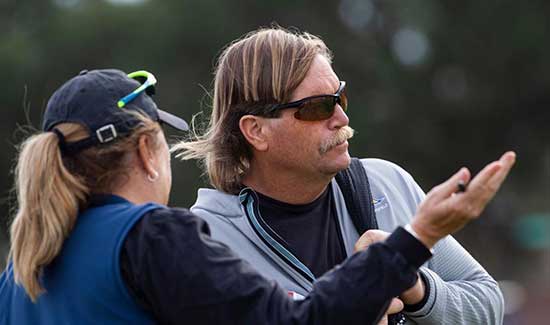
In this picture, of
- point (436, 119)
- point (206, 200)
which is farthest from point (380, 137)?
point (206, 200)

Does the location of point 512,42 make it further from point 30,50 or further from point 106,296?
point 106,296

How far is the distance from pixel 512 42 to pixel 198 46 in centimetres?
748

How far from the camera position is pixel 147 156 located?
9.34 ft

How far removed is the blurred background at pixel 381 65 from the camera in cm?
2327

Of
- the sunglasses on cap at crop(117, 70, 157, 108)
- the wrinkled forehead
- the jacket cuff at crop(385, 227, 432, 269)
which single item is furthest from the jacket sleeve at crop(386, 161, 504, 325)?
the sunglasses on cap at crop(117, 70, 157, 108)

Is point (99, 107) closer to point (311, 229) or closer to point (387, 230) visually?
point (311, 229)

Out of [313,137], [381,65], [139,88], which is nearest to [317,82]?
[313,137]

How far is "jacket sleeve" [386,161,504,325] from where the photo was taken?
3.33m

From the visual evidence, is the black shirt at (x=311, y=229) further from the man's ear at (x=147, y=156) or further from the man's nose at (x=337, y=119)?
the man's ear at (x=147, y=156)

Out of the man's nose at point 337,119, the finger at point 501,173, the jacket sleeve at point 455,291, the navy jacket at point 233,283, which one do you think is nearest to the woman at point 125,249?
the navy jacket at point 233,283

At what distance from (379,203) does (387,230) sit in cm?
11

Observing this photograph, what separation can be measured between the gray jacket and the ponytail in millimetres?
875

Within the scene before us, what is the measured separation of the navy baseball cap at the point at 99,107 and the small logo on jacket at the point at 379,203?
1057 mm

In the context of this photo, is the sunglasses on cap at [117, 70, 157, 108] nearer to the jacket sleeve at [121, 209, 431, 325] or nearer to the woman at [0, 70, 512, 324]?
the woman at [0, 70, 512, 324]
